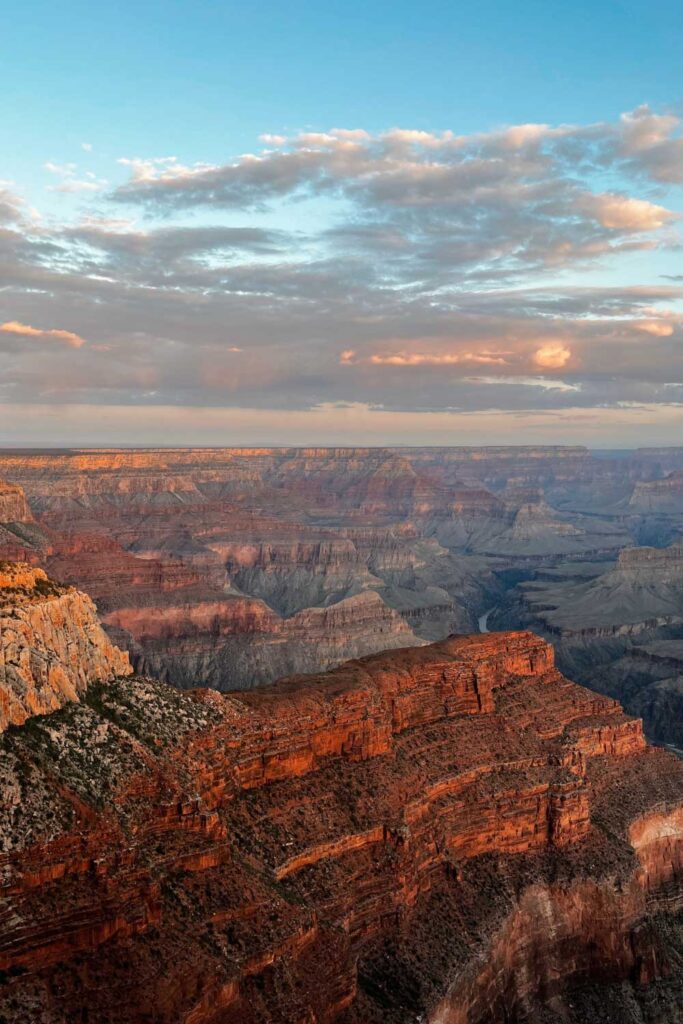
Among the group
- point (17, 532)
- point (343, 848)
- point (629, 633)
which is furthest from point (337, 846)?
point (629, 633)

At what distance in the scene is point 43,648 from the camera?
134 feet

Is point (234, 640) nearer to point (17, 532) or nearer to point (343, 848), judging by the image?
point (17, 532)

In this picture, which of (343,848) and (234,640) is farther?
(234,640)

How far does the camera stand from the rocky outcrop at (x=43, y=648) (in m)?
38.2

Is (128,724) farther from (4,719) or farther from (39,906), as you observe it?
(39,906)

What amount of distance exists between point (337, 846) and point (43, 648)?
16.6 metres

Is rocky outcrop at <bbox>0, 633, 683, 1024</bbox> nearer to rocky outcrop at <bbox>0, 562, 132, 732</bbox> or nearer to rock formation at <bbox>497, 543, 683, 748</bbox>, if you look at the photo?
rocky outcrop at <bbox>0, 562, 132, 732</bbox>

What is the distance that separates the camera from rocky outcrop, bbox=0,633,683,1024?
3300cm

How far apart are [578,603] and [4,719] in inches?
6544

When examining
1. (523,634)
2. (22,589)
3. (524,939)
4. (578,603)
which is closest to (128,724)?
(22,589)

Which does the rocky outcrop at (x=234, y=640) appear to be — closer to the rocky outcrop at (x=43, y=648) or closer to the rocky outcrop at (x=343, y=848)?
the rocky outcrop at (x=343, y=848)

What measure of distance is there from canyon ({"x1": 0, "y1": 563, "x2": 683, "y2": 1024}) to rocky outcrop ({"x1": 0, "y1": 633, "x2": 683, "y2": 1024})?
0.36 feet

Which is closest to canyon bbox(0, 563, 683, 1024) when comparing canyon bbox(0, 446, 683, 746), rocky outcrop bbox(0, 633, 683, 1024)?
rocky outcrop bbox(0, 633, 683, 1024)

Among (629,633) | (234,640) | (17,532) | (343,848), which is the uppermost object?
(17,532)
